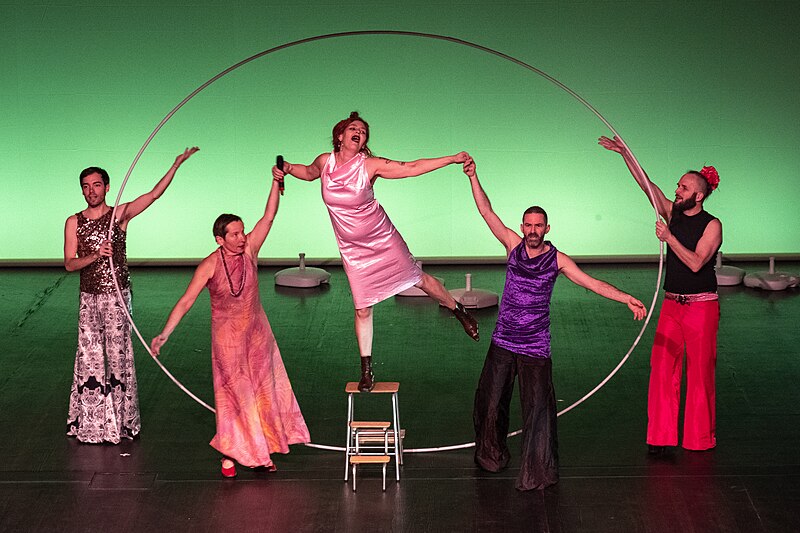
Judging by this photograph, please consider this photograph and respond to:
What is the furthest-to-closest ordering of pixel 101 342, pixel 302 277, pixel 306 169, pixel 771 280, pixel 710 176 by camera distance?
pixel 302 277
pixel 771 280
pixel 101 342
pixel 710 176
pixel 306 169

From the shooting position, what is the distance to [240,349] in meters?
6.25

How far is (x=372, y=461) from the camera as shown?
6.08 m

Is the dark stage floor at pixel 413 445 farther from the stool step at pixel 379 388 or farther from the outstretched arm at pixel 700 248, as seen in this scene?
the outstretched arm at pixel 700 248

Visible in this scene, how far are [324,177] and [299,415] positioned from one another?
132 centimetres

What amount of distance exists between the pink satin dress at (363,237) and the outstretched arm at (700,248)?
1.38 meters

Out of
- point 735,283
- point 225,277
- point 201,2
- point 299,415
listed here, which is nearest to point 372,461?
point 299,415

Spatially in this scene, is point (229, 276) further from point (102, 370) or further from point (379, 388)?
point (102, 370)

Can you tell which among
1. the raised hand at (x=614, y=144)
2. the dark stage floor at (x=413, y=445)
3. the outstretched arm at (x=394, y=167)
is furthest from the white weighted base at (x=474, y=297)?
the outstretched arm at (x=394, y=167)

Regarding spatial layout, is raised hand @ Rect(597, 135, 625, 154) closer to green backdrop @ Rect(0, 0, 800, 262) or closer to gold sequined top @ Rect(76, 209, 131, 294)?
gold sequined top @ Rect(76, 209, 131, 294)

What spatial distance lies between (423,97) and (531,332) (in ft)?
19.7

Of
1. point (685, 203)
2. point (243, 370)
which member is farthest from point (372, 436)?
point (685, 203)

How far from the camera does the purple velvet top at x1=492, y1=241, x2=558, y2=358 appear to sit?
610cm

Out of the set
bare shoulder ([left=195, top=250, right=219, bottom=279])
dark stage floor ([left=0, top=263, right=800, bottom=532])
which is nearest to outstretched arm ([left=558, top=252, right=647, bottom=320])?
dark stage floor ([left=0, top=263, right=800, bottom=532])

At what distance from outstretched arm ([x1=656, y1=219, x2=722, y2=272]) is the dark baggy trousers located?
0.96 m
